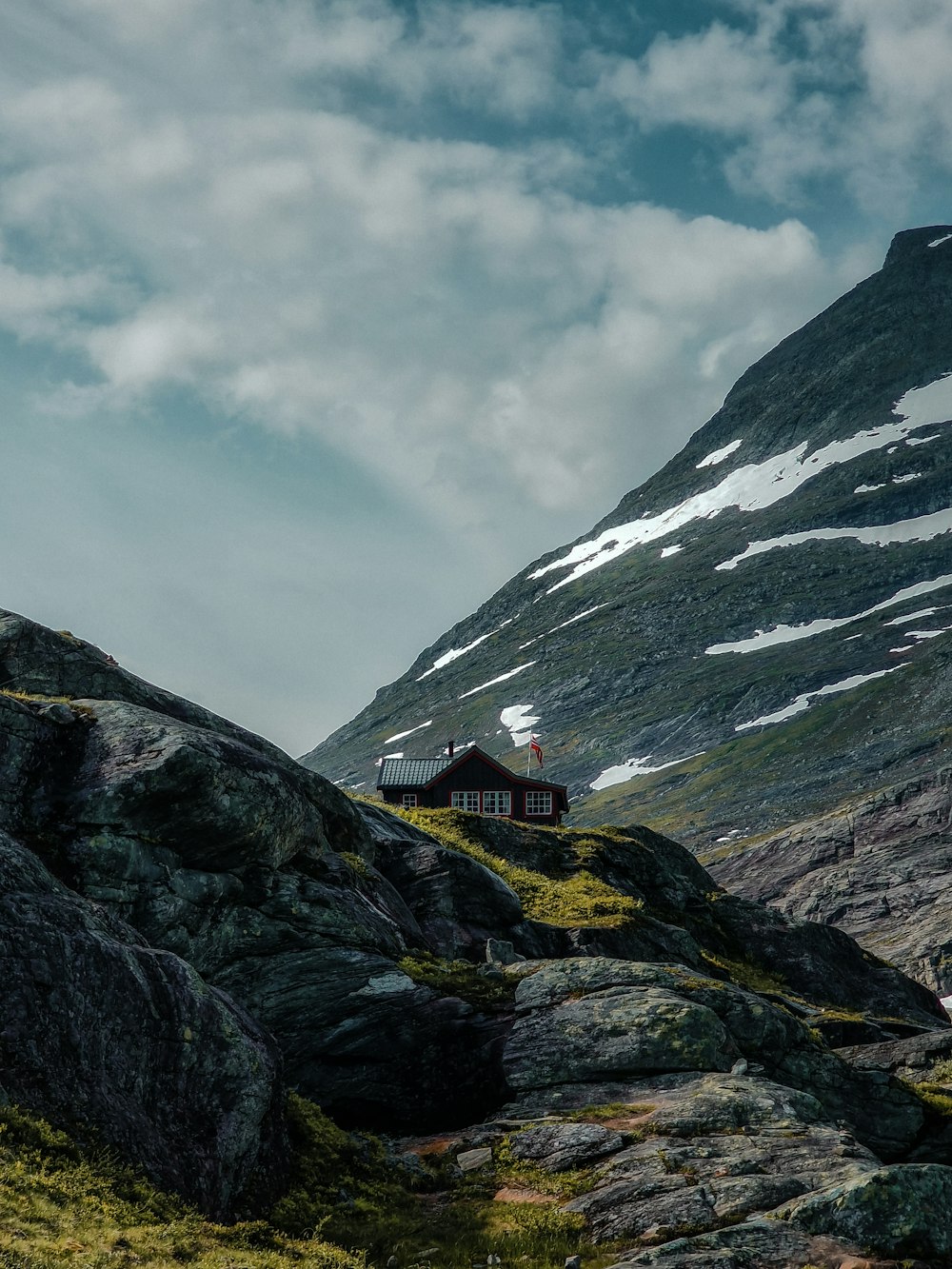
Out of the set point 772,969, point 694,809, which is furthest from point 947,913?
point 694,809

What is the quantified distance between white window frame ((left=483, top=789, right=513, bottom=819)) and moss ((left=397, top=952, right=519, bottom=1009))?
4577 cm

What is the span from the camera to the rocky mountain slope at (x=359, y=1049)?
51.2 feet

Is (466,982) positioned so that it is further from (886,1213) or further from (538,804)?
(538,804)

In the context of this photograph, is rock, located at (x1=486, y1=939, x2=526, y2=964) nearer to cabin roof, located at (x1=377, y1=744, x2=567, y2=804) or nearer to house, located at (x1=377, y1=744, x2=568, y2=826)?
cabin roof, located at (x1=377, y1=744, x2=567, y2=804)

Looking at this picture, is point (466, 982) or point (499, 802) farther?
point (499, 802)

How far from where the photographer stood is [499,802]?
72.6 meters

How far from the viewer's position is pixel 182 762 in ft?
78.2

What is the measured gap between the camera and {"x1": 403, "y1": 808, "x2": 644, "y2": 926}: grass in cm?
3925

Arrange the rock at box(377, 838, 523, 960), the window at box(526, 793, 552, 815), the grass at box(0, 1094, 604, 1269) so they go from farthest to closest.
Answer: the window at box(526, 793, 552, 815), the rock at box(377, 838, 523, 960), the grass at box(0, 1094, 604, 1269)

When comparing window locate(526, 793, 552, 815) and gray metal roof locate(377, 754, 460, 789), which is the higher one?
gray metal roof locate(377, 754, 460, 789)

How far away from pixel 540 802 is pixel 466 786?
232 inches

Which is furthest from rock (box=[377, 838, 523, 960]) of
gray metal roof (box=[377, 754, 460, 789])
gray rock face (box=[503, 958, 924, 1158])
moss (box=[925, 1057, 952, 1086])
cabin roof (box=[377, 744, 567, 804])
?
gray metal roof (box=[377, 754, 460, 789])

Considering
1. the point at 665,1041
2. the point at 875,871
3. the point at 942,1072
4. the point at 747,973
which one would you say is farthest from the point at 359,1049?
the point at 875,871

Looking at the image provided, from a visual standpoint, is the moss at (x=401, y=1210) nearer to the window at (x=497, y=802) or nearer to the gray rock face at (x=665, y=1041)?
the gray rock face at (x=665, y=1041)
